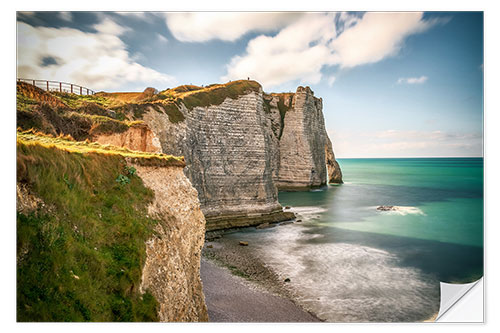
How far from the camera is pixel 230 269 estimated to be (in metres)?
13.6

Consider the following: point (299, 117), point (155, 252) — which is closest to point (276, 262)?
point (155, 252)

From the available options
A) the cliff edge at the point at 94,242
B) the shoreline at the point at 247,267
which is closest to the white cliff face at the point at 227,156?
the shoreline at the point at 247,267

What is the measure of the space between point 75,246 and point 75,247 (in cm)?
2

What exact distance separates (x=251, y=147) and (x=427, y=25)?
17.2 metres

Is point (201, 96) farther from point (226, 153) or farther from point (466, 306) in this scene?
point (466, 306)

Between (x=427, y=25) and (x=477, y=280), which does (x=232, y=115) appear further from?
(x=477, y=280)

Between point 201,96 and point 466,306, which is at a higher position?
point 201,96

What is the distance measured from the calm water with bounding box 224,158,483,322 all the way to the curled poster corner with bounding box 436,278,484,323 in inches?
13.5

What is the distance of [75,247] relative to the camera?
4539mm

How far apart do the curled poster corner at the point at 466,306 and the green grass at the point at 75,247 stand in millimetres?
6927

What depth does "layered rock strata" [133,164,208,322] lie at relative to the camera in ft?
17.8

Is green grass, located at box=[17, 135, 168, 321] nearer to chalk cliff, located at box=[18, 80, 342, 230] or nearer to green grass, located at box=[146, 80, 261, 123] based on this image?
chalk cliff, located at box=[18, 80, 342, 230]

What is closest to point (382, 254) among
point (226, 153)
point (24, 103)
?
point (226, 153)

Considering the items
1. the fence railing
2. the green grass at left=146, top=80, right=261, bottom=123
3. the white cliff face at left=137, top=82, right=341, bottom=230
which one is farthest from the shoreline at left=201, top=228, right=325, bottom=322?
the green grass at left=146, top=80, right=261, bottom=123
